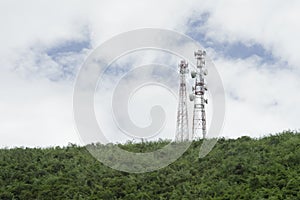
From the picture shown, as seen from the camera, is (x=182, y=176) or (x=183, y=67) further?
(x=183, y=67)

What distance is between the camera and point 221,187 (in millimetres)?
14109

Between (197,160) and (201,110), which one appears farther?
(201,110)

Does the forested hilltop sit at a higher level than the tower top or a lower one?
lower

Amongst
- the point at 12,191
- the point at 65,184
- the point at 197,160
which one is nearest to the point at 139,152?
the point at 197,160

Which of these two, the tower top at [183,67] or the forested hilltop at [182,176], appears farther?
the tower top at [183,67]

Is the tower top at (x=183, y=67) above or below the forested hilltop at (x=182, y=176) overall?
above

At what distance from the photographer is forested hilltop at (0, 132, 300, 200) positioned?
1384cm

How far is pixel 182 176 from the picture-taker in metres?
15.4

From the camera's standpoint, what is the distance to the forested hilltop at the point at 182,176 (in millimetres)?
13836

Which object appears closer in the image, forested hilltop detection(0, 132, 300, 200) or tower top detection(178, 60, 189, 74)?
forested hilltop detection(0, 132, 300, 200)

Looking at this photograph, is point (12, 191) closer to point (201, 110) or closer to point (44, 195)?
point (44, 195)

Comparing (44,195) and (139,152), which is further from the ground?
(139,152)

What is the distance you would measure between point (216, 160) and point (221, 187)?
6.92 ft

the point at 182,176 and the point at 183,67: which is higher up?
the point at 183,67
